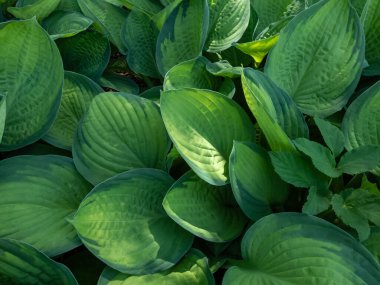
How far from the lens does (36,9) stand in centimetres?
135

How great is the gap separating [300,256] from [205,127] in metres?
0.31

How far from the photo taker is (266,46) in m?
1.20

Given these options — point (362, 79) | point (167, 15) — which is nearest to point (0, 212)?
point (167, 15)

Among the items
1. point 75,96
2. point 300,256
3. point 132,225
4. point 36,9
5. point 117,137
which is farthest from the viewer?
point 36,9

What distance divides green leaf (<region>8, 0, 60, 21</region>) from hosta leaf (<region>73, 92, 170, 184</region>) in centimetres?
42

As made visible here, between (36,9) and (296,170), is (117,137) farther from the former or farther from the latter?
(36,9)

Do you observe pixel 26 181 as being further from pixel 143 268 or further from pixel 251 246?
pixel 251 246

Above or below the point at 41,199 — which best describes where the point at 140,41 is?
above

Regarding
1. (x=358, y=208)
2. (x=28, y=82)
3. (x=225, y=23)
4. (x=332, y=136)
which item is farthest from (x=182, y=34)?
(x=358, y=208)

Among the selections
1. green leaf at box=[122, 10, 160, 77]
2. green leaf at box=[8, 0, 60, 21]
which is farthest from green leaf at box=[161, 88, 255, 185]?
green leaf at box=[8, 0, 60, 21]

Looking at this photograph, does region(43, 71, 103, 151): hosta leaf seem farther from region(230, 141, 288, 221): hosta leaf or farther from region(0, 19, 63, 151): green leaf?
region(230, 141, 288, 221): hosta leaf

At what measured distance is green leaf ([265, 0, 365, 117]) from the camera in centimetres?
109

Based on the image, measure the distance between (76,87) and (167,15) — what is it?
29 cm

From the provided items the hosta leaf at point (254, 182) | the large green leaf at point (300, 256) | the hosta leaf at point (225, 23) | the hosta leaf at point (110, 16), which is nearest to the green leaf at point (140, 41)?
the hosta leaf at point (110, 16)
